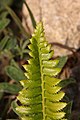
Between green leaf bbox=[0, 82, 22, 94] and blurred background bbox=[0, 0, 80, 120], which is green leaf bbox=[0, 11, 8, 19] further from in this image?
green leaf bbox=[0, 82, 22, 94]

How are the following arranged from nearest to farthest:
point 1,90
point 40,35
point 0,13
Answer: point 40,35 → point 1,90 → point 0,13

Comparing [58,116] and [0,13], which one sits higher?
[0,13]

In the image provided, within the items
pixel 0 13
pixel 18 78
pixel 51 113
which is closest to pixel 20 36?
pixel 0 13

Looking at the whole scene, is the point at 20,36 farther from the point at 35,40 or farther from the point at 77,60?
the point at 35,40

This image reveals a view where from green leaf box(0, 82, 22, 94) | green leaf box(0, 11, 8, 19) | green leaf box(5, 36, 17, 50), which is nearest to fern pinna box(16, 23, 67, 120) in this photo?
green leaf box(0, 82, 22, 94)

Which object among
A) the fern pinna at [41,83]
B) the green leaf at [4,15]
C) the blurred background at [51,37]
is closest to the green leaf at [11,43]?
the blurred background at [51,37]

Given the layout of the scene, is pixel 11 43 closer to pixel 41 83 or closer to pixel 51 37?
pixel 51 37
